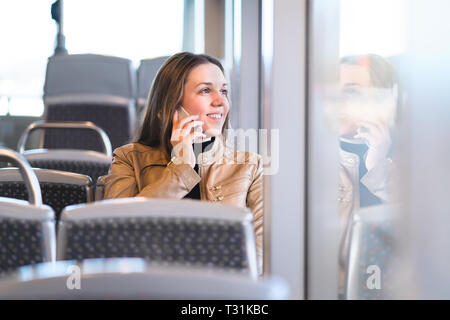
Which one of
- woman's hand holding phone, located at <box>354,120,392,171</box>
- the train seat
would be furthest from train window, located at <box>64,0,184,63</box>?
woman's hand holding phone, located at <box>354,120,392,171</box>

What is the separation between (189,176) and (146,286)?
1144mm

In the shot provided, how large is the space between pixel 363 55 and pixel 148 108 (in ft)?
3.56

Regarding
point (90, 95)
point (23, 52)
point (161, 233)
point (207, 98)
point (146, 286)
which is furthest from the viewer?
point (23, 52)

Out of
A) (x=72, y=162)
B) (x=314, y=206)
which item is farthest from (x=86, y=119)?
(x=314, y=206)

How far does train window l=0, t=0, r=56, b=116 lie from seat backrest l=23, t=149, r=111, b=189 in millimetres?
2313

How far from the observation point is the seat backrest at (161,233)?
745mm

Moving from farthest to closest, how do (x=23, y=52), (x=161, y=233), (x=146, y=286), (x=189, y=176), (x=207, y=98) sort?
(x=23, y=52) < (x=207, y=98) < (x=189, y=176) < (x=161, y=233) < (x=146, y=286)

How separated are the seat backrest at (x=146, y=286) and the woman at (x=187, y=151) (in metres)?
Answer: 1.05

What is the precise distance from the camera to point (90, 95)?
3.01 meters

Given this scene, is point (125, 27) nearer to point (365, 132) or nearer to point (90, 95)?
point (90, 95)

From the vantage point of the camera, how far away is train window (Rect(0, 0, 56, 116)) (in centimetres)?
400

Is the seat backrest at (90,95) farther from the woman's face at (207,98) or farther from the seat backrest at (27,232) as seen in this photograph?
the seat backrest at (27,232)

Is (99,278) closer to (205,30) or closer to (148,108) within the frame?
(148,108)

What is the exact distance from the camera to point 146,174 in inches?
67.6
